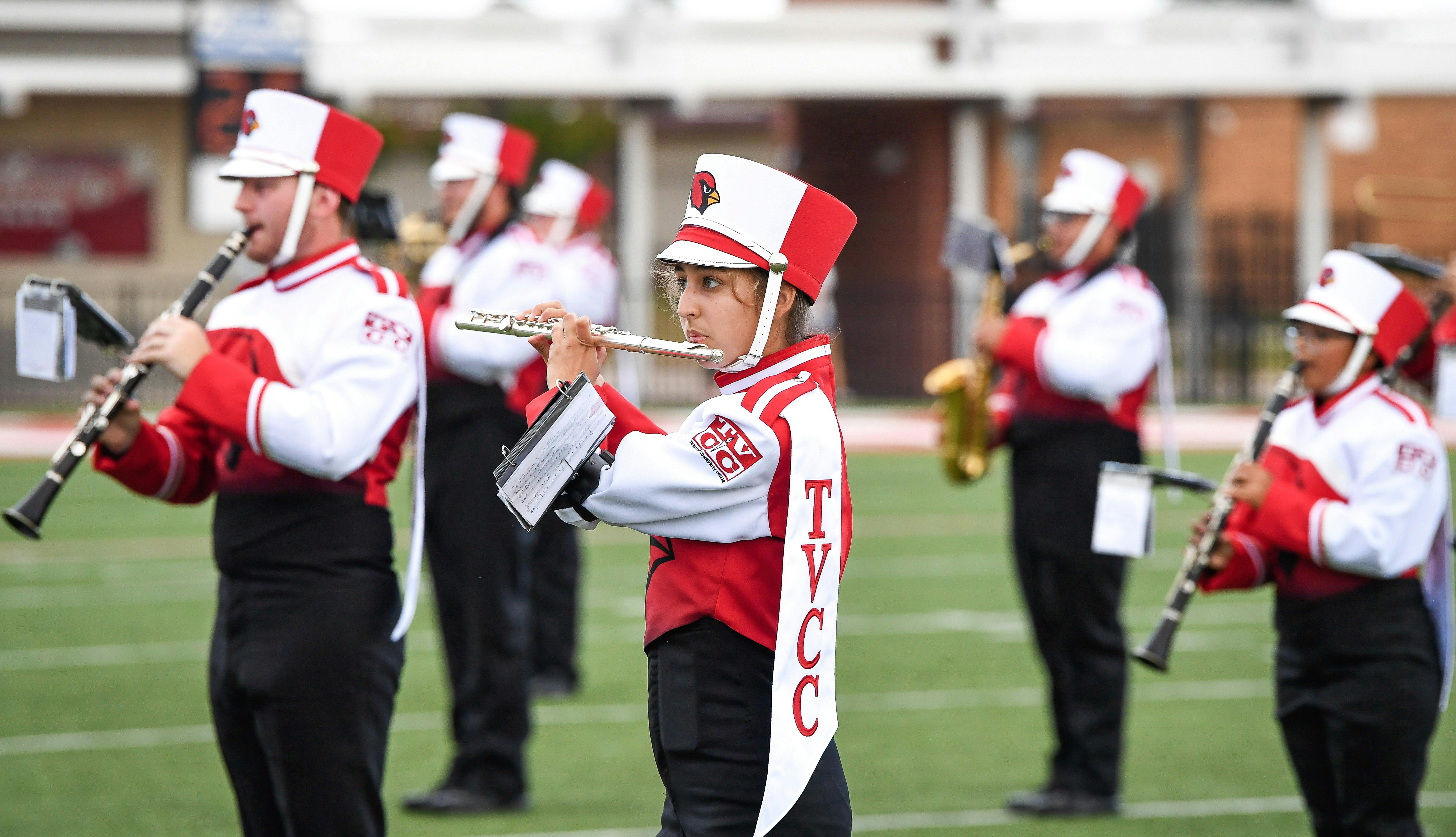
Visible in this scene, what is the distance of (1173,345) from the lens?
81.1ft

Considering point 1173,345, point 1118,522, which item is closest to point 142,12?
point 1173,345

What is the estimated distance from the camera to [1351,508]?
4.42 m

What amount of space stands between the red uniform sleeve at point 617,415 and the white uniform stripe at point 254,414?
0.82 metres

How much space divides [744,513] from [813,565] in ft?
0.53

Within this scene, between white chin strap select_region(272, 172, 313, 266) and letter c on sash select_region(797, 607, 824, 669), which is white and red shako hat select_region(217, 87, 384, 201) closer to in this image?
white chin strap select_region(272, 172, 313, 266)

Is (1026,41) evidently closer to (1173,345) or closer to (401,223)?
(1173,345)

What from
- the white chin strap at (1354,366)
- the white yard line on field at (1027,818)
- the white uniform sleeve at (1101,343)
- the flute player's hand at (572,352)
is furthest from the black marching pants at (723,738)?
the white uniform sleeve at (1101,343)

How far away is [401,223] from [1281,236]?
2392 centimetres

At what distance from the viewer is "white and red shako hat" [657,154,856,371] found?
3.24m

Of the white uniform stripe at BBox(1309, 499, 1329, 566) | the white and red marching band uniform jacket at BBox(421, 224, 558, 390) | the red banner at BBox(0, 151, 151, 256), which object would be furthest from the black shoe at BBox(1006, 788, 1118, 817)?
the red banner at BBox(0, 151, 151, 256)

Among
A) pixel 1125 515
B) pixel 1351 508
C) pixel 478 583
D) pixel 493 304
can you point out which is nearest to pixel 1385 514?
pixel 1351 508

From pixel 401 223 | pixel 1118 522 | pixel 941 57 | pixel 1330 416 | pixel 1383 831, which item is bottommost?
pixel 1383 831

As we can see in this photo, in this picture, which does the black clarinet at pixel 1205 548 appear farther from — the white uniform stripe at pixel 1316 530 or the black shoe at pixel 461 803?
the black shoe at pixel 461 803

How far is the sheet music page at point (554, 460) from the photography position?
10.1ft
